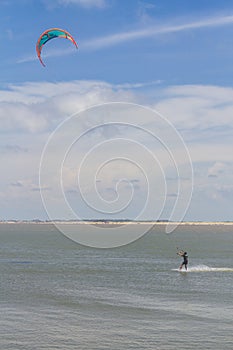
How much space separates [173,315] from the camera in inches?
1171

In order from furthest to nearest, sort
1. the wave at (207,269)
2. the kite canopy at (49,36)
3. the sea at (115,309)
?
the wave at (207,269), the kite canopy at (49,36), the sea at (115,309)

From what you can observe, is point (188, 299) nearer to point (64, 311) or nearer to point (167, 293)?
point (167, 293)

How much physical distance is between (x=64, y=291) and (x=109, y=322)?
36.0 feet

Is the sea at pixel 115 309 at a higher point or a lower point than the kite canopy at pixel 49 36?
lower

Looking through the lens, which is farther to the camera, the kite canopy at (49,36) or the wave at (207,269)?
the wave at (207,269)

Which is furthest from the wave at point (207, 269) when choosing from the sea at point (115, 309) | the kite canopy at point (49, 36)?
the kite canopy at point (49, 36)

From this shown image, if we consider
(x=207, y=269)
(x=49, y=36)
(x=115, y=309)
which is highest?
(x=49, y=36)

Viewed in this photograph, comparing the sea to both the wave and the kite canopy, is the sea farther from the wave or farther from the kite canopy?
the kite canopy

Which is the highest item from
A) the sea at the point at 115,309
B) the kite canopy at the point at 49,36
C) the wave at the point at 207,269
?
the kite canopy at the point at 49,36

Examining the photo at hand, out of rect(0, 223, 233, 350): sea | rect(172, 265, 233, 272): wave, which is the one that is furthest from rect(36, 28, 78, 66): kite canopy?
rect(172, 265, 233, 272): wave

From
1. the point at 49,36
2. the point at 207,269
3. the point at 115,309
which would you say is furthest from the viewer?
the point at 207,269

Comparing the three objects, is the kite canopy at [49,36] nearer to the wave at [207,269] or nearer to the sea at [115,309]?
the sea at [115,309]

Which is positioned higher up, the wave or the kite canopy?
the kite canopy

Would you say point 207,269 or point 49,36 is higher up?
point 49,36
